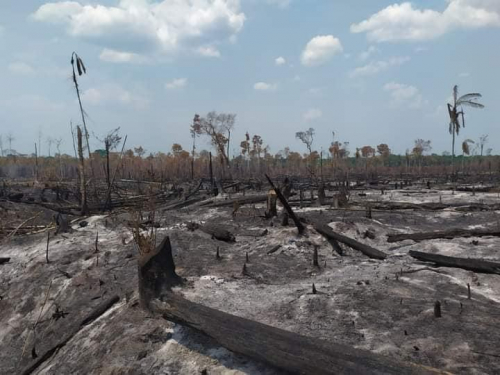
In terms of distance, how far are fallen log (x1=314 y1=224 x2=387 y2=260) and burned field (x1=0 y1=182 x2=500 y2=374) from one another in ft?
0.08

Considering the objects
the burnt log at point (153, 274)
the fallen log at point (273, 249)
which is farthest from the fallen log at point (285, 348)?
the fallen log at point (273, 249)

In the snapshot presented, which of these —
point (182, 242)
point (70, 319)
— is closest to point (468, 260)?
point (182, 242)

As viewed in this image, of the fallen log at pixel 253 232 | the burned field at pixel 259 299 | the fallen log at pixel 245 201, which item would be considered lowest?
the burned field at pixel 259 299

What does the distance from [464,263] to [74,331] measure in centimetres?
543

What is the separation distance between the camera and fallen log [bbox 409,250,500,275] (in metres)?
5.48

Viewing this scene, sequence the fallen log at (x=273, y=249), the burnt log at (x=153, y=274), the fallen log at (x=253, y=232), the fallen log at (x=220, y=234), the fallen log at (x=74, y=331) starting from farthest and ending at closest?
1. the fallen log at (x=253, y=232)
2. the fallen log at (x=220, y=234)
3. the fallen log at (x=273, y=249)
4. the fallen log at (x=74, y=331)
5. the burnt log at (x=153, y=274)

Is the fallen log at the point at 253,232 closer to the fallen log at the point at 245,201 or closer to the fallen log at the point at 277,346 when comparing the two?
the fallen log at the point at 245,201

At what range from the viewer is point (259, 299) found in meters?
4.86

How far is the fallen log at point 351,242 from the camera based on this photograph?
7.02m

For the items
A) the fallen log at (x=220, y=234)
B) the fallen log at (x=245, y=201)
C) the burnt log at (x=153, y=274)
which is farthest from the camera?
the fallen log at (x=245, y=201)

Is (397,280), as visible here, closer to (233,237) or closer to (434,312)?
(434,312)

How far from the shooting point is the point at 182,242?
7.87m

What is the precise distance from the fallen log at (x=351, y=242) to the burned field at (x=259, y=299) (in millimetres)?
26

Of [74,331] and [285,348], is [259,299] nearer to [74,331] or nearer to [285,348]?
[285,348]
